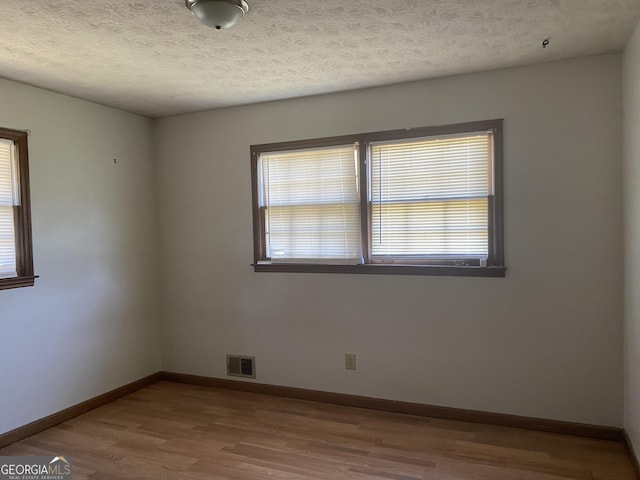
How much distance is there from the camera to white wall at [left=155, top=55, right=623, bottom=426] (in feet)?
9.49

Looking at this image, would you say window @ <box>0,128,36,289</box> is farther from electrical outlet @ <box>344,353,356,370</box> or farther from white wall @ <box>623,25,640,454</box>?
white wall @ <box>623,25,640,454</box>

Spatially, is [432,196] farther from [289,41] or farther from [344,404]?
[344,404]

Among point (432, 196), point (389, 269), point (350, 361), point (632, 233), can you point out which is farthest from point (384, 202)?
point (632, 233)

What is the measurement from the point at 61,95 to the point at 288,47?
6.38ft

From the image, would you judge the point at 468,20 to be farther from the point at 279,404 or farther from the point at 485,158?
the point at 279,404

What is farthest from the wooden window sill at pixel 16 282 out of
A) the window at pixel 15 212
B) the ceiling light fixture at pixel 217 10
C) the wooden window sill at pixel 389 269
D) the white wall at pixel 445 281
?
the ceiling light fixture at pixel 217 10

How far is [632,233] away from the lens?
2.57 m

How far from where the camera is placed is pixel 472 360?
10.5 ft

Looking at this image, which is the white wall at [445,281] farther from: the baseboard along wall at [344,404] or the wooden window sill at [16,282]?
the wooden window sill at [16,282]

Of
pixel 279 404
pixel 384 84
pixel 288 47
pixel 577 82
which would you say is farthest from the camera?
pixel 279 404

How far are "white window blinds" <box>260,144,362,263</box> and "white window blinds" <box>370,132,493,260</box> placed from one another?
0.64 ft

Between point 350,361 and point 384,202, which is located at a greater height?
point 384,202

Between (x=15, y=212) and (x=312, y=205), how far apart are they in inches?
83.2

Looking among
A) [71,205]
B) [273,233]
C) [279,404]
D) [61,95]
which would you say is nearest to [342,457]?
[279,404]
